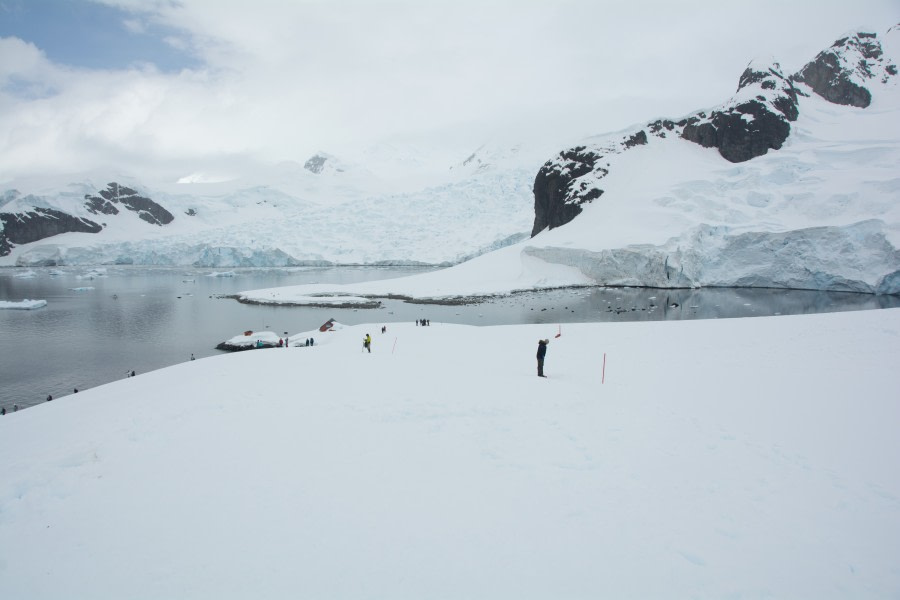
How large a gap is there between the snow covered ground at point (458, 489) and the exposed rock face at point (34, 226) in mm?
163659

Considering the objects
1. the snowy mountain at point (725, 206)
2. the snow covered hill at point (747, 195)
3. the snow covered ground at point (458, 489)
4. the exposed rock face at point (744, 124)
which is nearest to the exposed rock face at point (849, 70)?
the exposed rock face at point (744, 124)

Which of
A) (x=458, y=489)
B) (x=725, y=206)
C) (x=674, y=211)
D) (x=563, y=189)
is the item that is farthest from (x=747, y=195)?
(x=458, y=489)

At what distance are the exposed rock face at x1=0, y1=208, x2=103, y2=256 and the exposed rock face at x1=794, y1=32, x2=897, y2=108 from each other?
186803 millimetres

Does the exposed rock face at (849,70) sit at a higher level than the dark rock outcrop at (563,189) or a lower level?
higher

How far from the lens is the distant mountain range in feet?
172

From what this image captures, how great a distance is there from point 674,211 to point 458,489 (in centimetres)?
6136

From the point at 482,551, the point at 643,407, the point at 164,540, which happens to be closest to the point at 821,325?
the point at 643,407

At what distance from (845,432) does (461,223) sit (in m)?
99.4

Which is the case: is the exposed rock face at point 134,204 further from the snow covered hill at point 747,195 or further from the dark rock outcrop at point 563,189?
the snow covered hill at point 747,195

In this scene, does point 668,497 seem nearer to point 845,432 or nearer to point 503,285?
point 845,432

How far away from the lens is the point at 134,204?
524 ft

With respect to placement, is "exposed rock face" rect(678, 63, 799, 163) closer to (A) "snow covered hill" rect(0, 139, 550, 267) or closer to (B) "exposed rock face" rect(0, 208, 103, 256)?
(A) "snow covered hill" rect(0, 139, 550, 267)

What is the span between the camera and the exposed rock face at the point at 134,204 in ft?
517

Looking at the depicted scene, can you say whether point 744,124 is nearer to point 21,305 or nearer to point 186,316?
point 186,316
